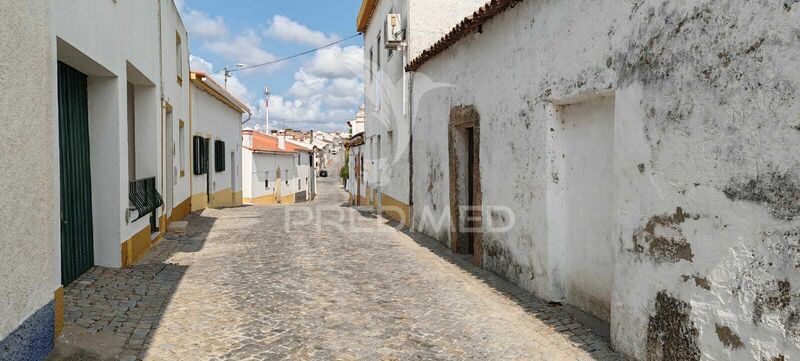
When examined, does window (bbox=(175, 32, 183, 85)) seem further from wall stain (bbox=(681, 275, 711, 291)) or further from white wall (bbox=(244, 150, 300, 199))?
white wall (bbox=(244, 150, 300, 199))

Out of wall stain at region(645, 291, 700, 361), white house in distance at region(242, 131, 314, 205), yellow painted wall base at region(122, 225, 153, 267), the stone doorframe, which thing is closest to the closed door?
yellow painted wall base at region(122, 225, 153, 267)

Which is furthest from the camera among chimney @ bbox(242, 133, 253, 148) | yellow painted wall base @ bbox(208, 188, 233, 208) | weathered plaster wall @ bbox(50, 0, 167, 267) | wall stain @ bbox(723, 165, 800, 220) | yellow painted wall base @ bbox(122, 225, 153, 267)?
chimney @ bbox(242, 133, 253, 148)

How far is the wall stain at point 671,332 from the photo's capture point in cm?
362

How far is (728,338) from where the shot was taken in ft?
10.9

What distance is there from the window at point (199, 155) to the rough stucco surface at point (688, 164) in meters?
11.0

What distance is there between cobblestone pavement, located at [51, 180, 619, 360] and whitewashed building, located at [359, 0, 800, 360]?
0.54 m

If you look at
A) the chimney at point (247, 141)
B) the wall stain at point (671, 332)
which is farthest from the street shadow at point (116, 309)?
the chimney at point (247, 141)

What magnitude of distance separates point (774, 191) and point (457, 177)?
240 inches

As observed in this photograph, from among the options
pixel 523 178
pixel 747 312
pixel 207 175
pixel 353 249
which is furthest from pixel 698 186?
pixel 207 175

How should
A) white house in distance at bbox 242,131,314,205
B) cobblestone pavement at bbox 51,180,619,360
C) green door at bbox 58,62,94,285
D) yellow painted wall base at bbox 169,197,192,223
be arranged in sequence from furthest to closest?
white house in distance at bbox 242,131,314,205, yellow painted wall base at bbox 169,197,192,223, green door at bbox 58,62,94,285, cobblestone pavement at bbox 51,180,619,360

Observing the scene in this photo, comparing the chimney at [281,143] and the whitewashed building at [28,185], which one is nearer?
the whitewashed building at [28,185]

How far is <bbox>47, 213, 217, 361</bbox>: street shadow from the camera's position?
172 inches

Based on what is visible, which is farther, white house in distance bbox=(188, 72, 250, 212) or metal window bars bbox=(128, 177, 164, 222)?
white house in distance bbox=(188, 72, 250, 212)

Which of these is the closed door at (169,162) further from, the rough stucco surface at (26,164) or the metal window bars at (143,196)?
the rough stucco surface at (26,164)
